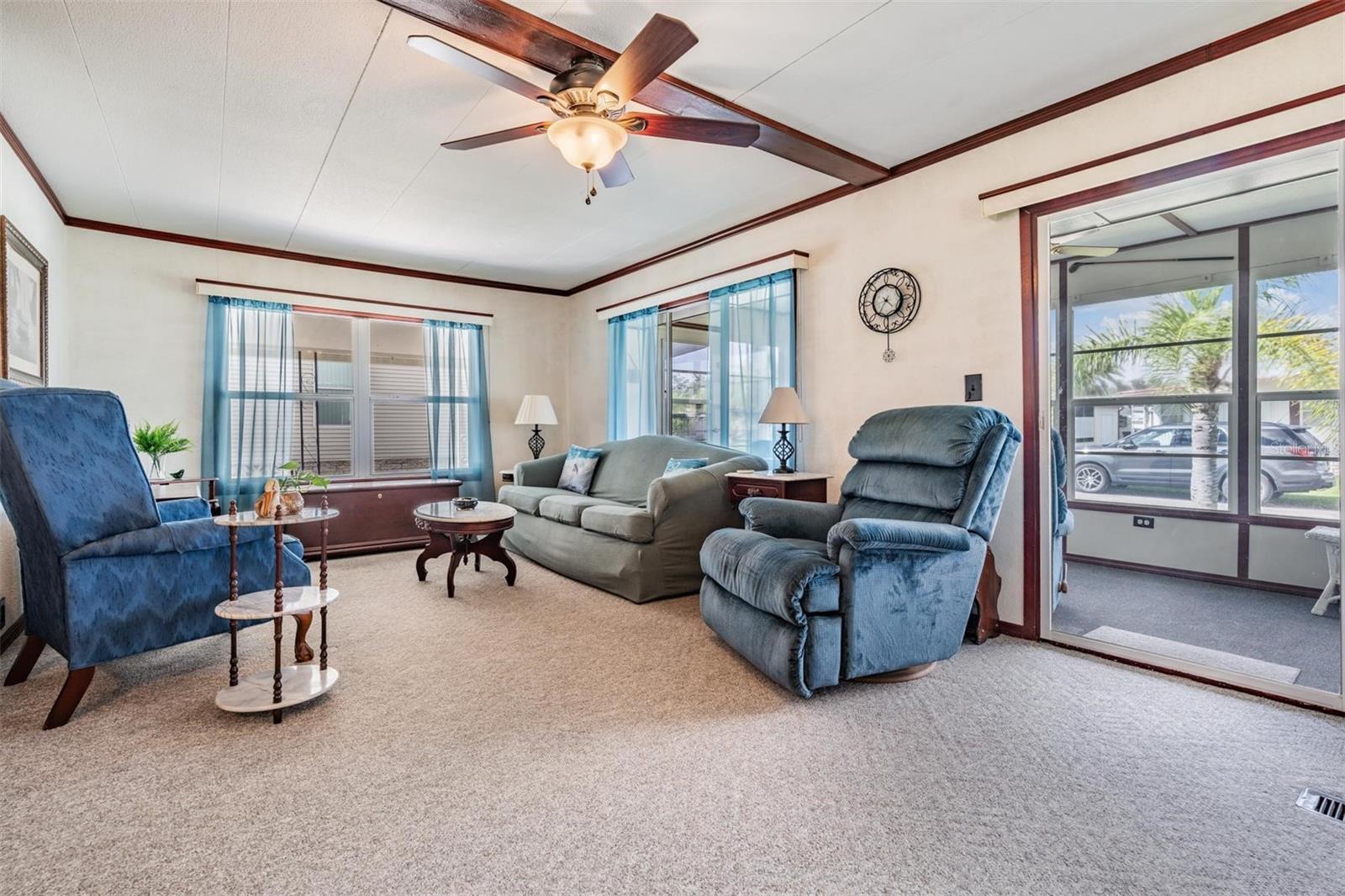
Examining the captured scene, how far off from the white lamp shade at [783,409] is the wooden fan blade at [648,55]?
6.44ft

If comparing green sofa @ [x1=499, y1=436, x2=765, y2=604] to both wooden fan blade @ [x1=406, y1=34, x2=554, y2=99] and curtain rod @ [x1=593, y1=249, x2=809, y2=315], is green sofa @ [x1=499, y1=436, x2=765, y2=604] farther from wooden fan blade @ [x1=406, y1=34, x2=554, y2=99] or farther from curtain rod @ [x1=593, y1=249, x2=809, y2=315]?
wooden fan blade @ [x1=406, y1=34, x2=554, y2=99]

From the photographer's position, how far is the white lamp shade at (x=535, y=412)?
19.1ft

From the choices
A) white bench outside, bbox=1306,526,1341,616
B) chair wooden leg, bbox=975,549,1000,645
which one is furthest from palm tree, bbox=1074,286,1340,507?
chair wooden leg, bbox=975,549,1000,645

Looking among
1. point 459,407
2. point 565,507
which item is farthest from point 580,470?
point 459,407

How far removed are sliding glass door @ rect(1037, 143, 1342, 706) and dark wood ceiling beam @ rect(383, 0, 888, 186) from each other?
1.35m

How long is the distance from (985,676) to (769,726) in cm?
103

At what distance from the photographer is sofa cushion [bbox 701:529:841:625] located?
2223mm

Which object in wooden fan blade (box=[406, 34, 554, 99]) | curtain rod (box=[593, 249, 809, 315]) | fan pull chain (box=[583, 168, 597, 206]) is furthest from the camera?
curtain rod (box=[593, 249, 809, 315])

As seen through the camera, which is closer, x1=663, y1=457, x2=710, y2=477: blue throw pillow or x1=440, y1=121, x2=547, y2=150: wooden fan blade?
x1=440, y1=121, x2=547, y2=150: wooden fan blade

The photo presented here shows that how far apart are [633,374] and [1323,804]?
4.75 metres

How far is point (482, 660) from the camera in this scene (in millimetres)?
2668

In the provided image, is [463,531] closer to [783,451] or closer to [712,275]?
[783,451]

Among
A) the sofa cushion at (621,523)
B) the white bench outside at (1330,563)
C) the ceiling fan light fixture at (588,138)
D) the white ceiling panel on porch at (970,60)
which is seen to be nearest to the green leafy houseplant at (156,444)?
the sofa cushion at (621,523)

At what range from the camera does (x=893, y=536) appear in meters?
2.25
